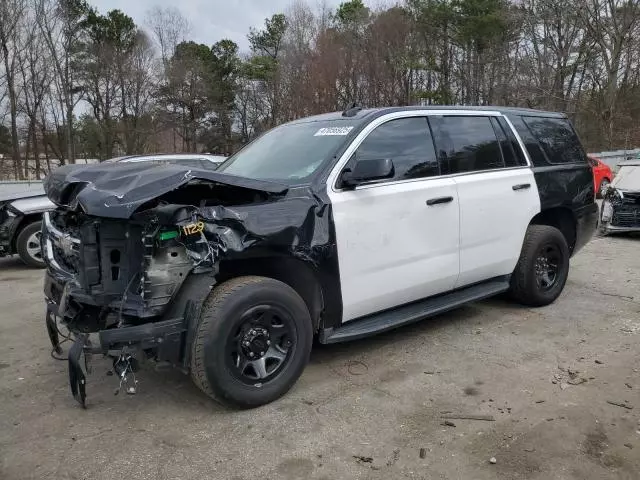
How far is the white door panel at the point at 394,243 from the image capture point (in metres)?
3.79

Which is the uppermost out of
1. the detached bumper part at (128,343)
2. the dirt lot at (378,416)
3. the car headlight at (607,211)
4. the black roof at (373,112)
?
the black roof at (373,112)

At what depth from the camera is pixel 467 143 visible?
4.73 m

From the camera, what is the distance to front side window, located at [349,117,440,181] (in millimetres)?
4102

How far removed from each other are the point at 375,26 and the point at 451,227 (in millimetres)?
32517

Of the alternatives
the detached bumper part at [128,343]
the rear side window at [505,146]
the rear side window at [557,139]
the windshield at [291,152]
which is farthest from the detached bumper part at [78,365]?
the rear side window at [557,139]

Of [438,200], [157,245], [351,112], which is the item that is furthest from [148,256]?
[438,200]

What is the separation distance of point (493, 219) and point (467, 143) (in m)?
0.69

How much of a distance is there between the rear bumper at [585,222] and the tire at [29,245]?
700 centimetres

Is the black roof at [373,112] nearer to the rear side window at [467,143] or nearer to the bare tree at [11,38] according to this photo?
the rear side window at [467,143]

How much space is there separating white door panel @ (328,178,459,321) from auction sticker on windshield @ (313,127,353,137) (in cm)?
50

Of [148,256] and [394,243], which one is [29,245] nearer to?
[148,256]

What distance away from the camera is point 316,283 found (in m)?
3.70

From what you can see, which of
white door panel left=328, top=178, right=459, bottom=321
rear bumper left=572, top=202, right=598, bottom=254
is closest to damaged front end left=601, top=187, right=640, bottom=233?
rear bumper left=572, top=202, right=598, bottom=254

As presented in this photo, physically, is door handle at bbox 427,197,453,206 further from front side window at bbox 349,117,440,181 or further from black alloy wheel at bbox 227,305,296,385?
black alloy wheel at bbox 227,305,296,385
